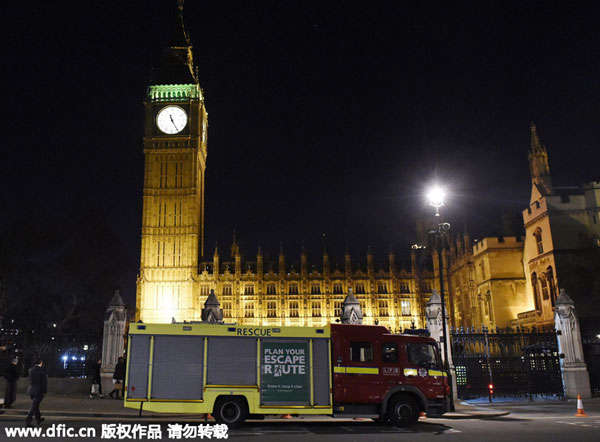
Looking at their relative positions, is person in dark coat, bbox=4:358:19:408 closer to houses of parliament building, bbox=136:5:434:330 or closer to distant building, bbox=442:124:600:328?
distant building, bbox=442:124:600:328

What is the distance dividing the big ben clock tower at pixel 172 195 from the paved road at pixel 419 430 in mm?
50826

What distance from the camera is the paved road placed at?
1047 cm

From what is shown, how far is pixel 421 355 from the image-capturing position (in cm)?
1338

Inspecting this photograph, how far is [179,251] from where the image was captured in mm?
65188

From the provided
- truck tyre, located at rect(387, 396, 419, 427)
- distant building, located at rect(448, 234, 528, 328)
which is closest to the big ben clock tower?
distant building, located at rect(448, 234, 528, 328)

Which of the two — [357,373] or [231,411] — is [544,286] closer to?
[357,373]

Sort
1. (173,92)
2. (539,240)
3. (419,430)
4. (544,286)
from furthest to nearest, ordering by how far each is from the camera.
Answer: (173,92) < (539,240) < (544,286) < (419,430)

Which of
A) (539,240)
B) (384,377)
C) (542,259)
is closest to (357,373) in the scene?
(384,377)

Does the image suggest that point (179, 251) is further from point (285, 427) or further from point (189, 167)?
point (285, 427)

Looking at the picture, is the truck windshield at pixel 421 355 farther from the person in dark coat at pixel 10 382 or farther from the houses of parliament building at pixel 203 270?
the houses of parliament building at pixel 203 270

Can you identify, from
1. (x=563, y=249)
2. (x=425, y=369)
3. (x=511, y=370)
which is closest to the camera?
(x=425, y=369)

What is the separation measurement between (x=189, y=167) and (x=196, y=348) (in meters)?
57.5

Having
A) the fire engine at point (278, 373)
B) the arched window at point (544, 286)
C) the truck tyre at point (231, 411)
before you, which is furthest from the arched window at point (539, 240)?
the truck tyre at point (231, 411)

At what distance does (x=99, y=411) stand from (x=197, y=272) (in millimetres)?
51159
